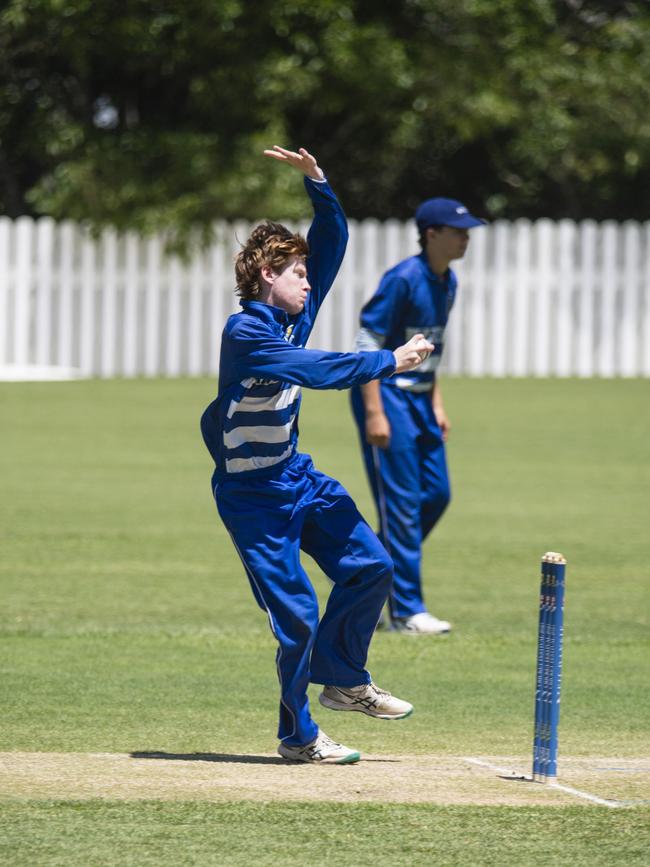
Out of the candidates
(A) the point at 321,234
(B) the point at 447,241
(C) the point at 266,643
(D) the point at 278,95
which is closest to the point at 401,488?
(C) the point at 266,643

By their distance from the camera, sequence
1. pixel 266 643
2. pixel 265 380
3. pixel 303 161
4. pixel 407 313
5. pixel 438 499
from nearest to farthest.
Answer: pixel 265 380 < pixel 303 161 < pixel 266 643 < pixel 407 313 < pixel 438 499

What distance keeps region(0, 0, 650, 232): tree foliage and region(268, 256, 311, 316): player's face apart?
17.8 meters

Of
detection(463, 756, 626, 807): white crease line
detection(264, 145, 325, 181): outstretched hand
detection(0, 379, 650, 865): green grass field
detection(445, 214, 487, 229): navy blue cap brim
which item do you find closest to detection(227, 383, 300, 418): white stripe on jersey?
detection(264, 145, 325, 181): outstretched hand

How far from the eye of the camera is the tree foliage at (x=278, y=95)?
2531cm

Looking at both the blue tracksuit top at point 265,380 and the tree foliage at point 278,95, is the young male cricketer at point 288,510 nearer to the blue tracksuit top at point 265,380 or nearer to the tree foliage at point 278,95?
the blue tracksuit top at point 265,380

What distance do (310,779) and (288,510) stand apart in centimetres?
95

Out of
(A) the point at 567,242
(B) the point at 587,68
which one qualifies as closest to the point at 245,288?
(A) the point at 567,242

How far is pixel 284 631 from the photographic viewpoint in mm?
6363

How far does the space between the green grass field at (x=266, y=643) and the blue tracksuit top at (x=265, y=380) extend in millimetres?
1164

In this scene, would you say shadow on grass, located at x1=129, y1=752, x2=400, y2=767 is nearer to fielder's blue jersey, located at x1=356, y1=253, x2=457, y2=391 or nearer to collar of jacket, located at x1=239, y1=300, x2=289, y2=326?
collar of jacket, located at x1=239, y1=300, x2=289, y2=326

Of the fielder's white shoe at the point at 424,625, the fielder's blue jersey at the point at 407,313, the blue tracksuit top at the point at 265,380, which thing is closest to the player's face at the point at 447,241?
the fielder's blue jersey at the point at 407,313

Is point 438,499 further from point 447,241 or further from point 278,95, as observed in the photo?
point 278,95

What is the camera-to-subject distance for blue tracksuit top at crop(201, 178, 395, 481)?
614cm

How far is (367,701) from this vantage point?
6641 millimetres
